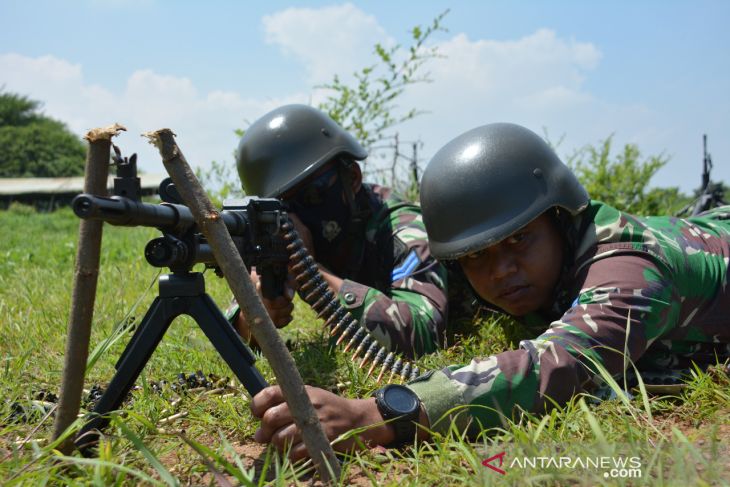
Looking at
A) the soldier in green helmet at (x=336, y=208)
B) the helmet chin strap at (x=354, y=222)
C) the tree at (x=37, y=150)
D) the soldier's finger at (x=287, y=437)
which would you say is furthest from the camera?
the tree at (x=37, y=150)

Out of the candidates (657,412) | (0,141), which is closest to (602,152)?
(657,412)

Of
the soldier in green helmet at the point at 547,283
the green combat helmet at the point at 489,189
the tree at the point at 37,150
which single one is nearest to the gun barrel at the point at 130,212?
the soldier in green helmet at the point at 547,283

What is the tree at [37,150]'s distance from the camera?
106 feet

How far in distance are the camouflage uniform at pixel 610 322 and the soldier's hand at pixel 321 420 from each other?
0.20 m

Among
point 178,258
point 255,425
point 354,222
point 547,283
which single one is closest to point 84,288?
point 178,258

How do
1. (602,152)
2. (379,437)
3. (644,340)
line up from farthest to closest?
(602,152)
(644,340)
(379,437)

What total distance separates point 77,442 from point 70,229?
1130 cm

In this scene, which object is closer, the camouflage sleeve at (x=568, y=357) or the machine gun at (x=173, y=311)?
the machine gun at (x=173, y=311)

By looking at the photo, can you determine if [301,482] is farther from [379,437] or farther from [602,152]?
[602,152]

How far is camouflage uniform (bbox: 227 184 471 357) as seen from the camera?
11.1ft

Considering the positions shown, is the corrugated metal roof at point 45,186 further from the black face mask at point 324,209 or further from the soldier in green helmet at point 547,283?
the soldier in green helmet at point 547,283

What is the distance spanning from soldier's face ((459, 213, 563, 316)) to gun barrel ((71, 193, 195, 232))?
4.64 feet

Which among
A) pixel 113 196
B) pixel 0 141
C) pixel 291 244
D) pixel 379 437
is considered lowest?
pixel 379 437

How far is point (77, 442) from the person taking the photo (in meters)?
1.99
